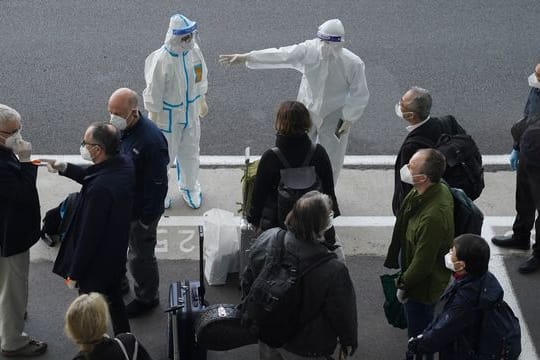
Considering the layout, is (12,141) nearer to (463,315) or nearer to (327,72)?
(327,72)

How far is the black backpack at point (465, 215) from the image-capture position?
530 cm

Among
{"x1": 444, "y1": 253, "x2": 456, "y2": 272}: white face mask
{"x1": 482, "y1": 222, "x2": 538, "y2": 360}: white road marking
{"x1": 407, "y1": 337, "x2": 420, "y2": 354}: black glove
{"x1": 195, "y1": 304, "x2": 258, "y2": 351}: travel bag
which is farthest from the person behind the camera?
{"x1": 482, "y1": 222, "x2": 538, "y2": 360}: white road marking

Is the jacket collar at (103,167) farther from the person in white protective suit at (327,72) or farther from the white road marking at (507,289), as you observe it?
the white road marking at (507,289)

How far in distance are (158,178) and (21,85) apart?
15.1 ft

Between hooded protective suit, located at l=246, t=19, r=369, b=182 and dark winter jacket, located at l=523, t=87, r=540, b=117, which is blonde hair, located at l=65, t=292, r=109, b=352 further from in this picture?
dark winter jacket, located at l=523, t=87, r=540, b=117

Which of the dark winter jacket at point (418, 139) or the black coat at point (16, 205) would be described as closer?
the black coat at point (16, 205)

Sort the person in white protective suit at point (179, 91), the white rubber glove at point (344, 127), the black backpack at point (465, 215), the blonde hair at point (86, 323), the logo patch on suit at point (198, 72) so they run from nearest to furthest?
the blonde hair at point (86, 323), the black backpack at point (465, 215), the person in white protective suit at point (179, 91), the logo patch on suit at point (198, 72), the white rubber glove at point (344, 127)

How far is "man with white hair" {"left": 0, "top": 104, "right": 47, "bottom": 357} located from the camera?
5.25 meters

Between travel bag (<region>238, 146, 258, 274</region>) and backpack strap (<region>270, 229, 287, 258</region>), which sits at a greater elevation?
backpack strap (<region>270, 229, 287, 258</region>)

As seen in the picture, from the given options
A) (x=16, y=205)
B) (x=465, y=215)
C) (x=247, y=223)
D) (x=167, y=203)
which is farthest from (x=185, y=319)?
(x=167, y=203)

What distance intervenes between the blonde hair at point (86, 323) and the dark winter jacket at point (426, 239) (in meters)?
2.06

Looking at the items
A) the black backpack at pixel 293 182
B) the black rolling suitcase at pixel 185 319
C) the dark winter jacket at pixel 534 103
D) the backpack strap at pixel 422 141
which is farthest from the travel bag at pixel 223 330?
the dark winter jacket at pixel 534 103

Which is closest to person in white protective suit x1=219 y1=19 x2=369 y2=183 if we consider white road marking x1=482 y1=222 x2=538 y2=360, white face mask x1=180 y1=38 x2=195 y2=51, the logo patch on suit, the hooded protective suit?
the hooded protective suit

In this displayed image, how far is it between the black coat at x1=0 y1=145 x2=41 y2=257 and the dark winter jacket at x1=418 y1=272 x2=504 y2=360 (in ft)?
8.81
